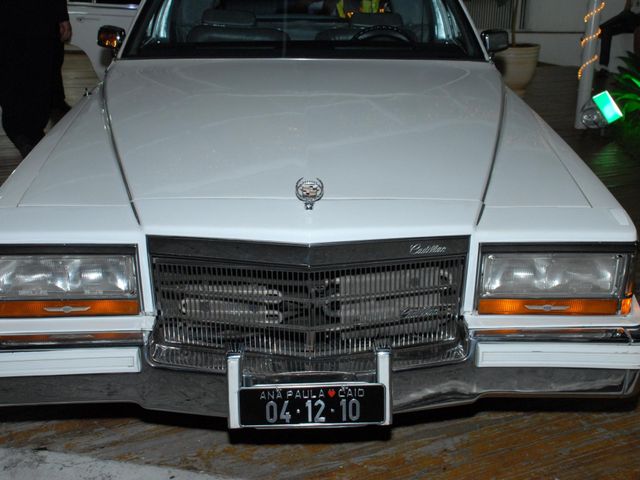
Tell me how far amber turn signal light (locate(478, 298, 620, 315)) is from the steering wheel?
1702 mm

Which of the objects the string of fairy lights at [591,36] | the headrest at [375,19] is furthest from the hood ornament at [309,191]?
the string of fairy lights at [591,36]

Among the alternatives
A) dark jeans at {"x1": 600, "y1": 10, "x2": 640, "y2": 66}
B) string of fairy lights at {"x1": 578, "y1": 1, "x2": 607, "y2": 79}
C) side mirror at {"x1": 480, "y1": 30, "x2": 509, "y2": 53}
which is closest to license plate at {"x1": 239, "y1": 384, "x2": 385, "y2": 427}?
side mirror at {"x1": 480, "y1": 30, "x2": 509, "y2": 53}

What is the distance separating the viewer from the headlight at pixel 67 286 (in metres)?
2.14

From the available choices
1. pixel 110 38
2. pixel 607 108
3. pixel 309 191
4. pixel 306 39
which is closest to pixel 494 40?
pixel 607 108

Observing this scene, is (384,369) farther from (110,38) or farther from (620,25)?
(620,25)

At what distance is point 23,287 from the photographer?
216 cm

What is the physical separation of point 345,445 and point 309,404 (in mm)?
615

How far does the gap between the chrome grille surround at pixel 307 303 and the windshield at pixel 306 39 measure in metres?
1.48

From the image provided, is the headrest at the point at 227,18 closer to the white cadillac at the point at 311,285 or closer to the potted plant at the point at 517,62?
the white cadillac at the point at 311,285

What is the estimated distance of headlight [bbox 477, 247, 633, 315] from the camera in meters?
2.18

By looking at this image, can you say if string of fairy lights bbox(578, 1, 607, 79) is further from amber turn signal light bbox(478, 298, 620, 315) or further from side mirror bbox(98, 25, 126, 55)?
amber turn signal light bbox(478, 298, 620, 315)

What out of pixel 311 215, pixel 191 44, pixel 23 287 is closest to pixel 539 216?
pixel 311 215

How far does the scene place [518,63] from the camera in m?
8.89

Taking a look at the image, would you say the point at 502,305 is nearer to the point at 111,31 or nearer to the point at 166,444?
the point at 166,444
